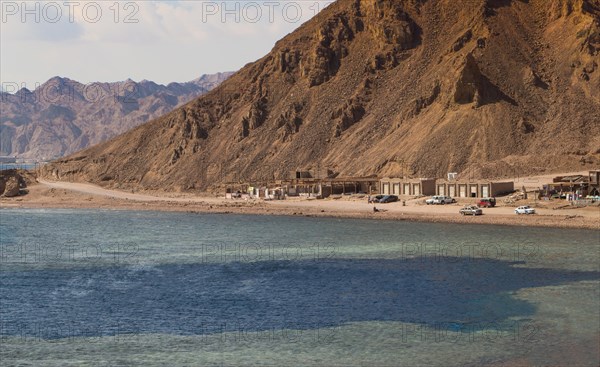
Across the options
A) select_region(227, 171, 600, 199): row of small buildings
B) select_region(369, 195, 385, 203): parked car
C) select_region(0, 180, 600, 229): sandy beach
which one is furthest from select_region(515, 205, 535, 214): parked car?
select_region(369, 195, 385, 203): parked car

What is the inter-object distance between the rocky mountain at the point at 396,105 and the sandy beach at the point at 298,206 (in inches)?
359

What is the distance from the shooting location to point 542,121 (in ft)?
357

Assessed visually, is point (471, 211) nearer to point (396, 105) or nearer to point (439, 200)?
point (439, 200)

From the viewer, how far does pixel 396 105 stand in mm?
124812

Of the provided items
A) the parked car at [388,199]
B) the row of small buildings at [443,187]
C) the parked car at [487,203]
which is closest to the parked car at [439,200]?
the row of small buildings at [443,187]

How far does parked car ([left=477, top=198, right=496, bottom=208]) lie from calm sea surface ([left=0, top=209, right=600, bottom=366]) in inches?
364

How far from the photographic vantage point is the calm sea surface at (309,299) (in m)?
34.3

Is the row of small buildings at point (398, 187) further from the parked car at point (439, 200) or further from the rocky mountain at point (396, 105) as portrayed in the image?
the rocky mountain at point (396, 105)

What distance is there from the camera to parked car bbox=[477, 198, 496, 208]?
84.2 metres

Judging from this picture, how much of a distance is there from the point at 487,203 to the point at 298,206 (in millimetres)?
26110

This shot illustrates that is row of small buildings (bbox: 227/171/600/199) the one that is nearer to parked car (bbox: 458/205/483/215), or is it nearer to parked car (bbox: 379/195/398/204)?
parked car (bbox: 379/195/398/204)

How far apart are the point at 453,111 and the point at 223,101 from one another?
53.5 m

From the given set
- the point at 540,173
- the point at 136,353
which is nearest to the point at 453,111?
the point at 540,173

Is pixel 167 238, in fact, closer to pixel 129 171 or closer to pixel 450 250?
pixel 450 250
